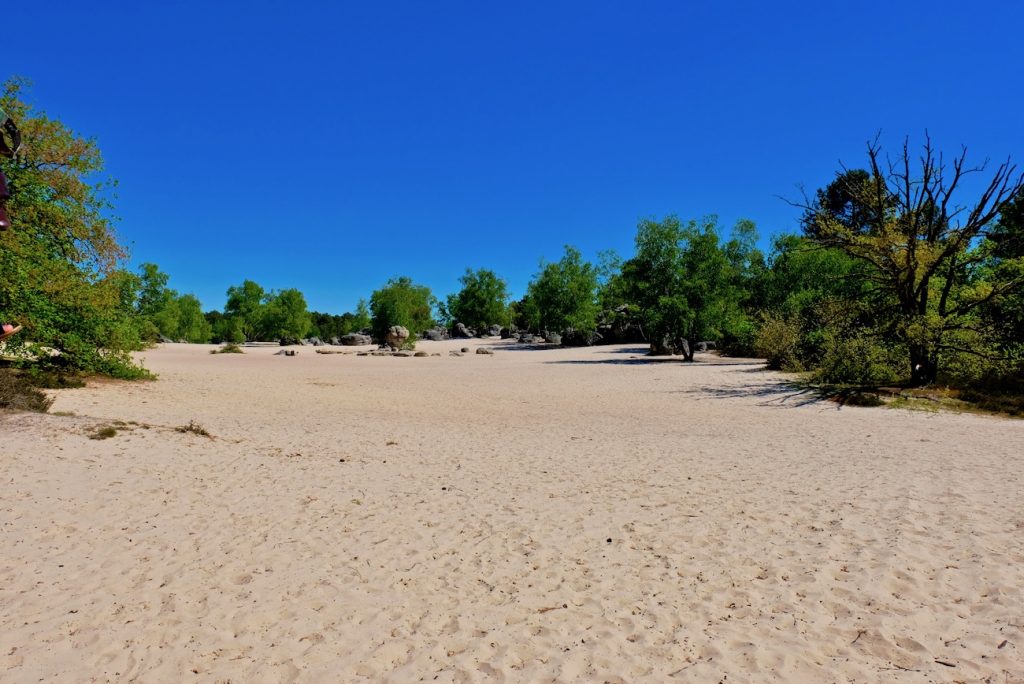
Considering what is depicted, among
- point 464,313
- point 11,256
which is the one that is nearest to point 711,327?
point 11,256

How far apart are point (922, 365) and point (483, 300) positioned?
238ft

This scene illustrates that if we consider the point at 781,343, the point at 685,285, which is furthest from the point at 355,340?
the point at 781,343

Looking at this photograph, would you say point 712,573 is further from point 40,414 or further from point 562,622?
point 40,414

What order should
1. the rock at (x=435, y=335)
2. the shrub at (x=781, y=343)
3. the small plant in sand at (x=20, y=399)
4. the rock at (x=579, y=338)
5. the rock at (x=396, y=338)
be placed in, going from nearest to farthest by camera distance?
the small plant in sand at (x=20, y=399) → the shrub at (x=781, y=343) → the rock at (x=396, y=338) → the rock at (x=579, y=338) → the rock at (x=435, y=335)

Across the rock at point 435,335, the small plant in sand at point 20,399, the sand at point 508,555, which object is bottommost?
the sand at point 508,555

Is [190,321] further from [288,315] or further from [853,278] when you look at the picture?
[853,278]

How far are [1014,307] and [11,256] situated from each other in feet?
110

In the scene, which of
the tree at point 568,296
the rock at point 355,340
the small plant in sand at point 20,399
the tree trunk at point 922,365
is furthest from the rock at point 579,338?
the small plant in sand at point 20,399

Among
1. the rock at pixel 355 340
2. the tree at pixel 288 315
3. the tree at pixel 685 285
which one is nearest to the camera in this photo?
the tree at pixel 685 285

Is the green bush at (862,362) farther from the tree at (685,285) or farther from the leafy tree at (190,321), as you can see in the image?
the leafy tree at (190,321)

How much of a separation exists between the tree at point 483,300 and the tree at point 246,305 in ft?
112

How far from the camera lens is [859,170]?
5341 centimetres

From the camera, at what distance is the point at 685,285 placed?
34906 millimetres

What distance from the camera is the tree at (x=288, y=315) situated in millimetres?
77688
